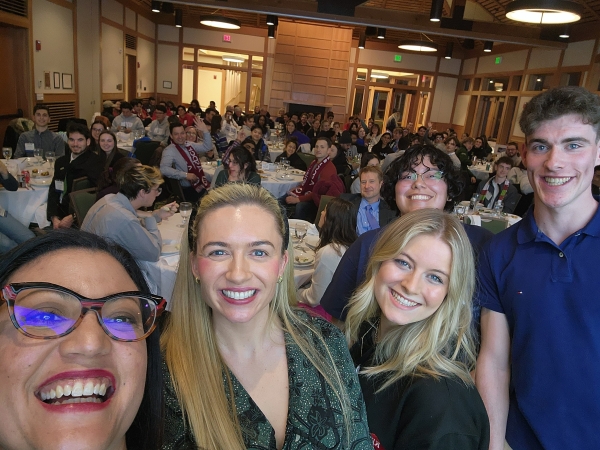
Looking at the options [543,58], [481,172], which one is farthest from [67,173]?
[543,58]

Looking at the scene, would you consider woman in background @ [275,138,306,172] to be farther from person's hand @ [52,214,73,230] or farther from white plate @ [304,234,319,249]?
person's hand @ [52,214,73,230]

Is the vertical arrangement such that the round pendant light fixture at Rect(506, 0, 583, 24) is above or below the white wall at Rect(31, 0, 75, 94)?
above

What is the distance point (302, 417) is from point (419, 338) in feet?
1.62

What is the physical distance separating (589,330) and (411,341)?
21.5 inches

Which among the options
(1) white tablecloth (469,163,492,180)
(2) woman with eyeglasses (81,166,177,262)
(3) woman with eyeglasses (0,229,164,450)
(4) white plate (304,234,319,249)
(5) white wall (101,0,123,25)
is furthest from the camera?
(5) white wall (101,0,123,25)

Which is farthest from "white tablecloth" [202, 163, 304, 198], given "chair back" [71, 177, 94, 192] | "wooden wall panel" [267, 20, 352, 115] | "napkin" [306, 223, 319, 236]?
"wooden wall panel" [267, 20, 352, 115]

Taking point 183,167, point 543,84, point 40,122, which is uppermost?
point 543,84

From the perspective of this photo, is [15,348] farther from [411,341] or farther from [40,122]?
[40,122]

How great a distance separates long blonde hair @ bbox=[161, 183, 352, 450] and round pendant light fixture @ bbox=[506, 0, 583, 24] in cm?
575

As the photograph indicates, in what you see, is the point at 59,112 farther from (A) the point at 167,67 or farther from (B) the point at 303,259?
(B) the point at 303,259

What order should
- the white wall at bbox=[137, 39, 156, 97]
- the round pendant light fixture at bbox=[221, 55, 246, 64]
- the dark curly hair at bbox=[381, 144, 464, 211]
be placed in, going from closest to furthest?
the dark curly hair at bbox=[381, 144, 464, 211] → the white wall at bbox=[137, 39, 156, 97] → the round pendant light fixture at bbox=[221, 55, 246, 64]

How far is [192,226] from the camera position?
4.04 feet

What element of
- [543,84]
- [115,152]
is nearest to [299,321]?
[115,152]

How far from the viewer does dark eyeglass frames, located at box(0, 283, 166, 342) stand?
2.37 feet
